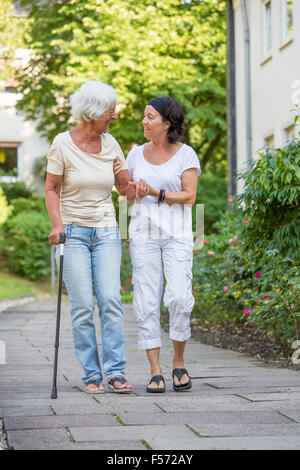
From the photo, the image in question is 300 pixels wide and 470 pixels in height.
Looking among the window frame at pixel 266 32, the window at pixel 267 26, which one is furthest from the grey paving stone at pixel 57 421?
the window at pixel 267 26

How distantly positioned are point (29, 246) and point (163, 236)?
17.9m

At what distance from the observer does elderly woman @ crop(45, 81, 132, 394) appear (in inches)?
202

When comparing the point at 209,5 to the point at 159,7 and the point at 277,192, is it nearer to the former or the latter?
the point at 159,7

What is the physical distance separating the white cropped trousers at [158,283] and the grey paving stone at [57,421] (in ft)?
3.41

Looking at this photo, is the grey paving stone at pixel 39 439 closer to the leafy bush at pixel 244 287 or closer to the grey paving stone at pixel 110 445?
the grey paving stone at pixel 110 445

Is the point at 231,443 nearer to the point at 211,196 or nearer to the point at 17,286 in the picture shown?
the point at 17,286

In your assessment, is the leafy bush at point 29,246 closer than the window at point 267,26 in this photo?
No

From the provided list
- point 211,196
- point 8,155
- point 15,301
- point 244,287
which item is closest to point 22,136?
point 8,155

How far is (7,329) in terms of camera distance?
10.9 metres

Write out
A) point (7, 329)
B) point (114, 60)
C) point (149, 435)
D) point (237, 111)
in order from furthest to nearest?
point (114, 60) < point (237, 111) < point (7, 329) < point (149, 435)

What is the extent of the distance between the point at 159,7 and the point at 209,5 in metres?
1.58

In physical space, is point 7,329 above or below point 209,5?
below

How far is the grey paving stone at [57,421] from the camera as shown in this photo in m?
4.08
